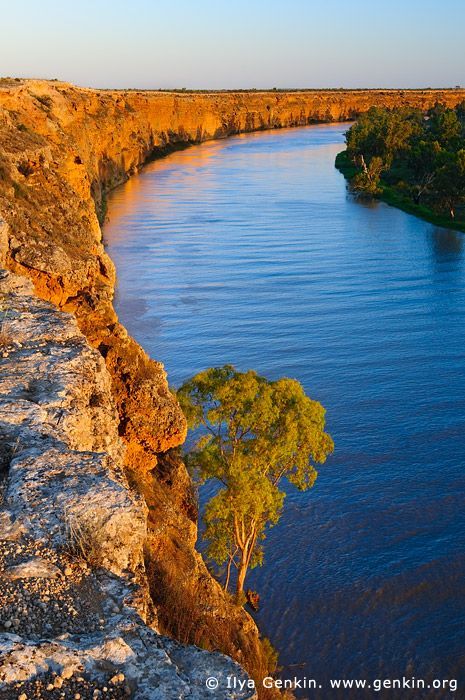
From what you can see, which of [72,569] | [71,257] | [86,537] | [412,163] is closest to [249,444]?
[71,257]

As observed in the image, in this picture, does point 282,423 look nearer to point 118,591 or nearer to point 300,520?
point 300,520

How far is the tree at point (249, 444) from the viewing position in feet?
52.4

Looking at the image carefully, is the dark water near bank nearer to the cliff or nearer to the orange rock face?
the cliff

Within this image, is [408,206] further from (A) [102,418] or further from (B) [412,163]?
(A) [102,418]

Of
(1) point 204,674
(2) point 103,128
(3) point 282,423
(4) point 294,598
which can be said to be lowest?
(4) point 294,598

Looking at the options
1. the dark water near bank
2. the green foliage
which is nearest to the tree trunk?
the dark water near bank

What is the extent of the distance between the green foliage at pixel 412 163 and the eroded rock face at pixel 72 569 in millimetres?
61149

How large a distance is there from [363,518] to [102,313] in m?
11.0

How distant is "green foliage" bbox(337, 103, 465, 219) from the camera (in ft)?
215

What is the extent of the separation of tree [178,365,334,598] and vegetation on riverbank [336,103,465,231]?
50841mm

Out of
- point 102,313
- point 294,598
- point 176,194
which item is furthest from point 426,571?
point 176,194

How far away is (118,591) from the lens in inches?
228

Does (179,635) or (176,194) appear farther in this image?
(176,194)

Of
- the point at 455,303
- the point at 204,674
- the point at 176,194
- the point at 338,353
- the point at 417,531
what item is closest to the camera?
the point at 204,674
